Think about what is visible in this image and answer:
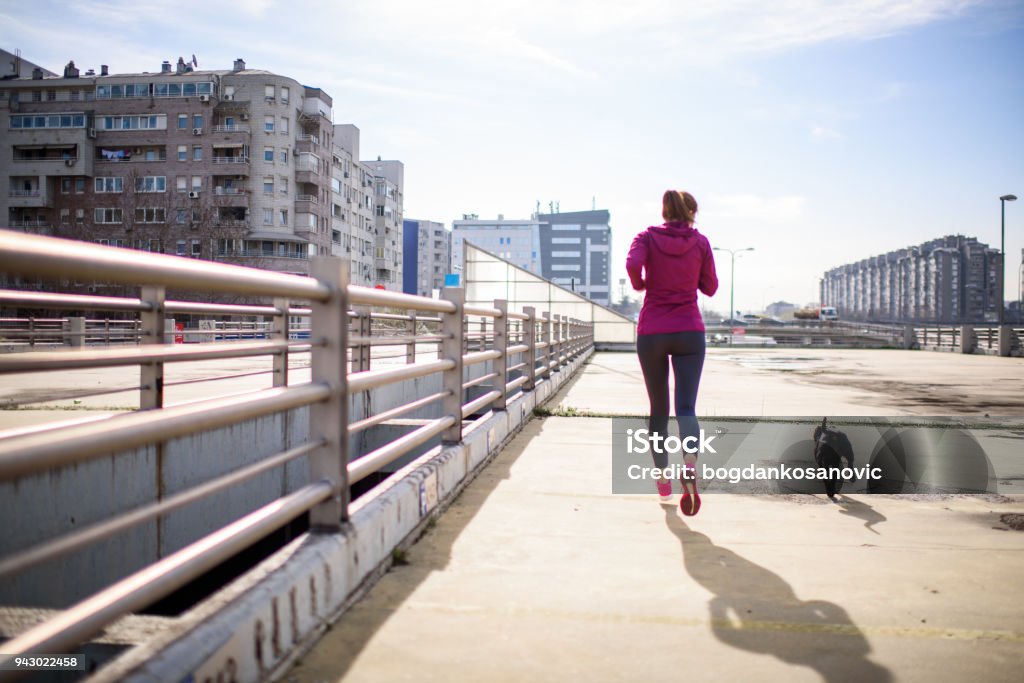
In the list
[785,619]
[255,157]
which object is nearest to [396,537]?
[785,619]

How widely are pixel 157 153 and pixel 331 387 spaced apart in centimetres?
7062

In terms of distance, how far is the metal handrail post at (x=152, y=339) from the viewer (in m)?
4.73

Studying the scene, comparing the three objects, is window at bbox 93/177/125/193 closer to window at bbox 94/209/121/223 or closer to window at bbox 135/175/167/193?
window at bbox 94/209/121/223

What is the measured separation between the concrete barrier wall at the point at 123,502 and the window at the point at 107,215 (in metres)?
66.4

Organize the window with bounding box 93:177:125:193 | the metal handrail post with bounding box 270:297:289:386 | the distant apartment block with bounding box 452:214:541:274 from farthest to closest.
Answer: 1. the distant apartment block with bounding box 452:214:541:274
2. the window with bounding box 93:177:125:193
3. the metal handrail post with bounding box 270:297:289:386

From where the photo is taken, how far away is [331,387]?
120 inches

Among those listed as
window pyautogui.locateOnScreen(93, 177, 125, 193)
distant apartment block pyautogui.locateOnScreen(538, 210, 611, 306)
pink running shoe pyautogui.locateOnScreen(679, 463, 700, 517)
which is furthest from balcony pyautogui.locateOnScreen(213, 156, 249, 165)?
distant apartment block pyautogui.locateOnScreen(538, 210, 611, 306)

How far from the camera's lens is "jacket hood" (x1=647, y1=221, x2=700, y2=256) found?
499 cm

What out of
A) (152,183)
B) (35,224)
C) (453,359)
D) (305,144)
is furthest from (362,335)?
(35,224)

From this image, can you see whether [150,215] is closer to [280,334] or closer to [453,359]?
[280,334]

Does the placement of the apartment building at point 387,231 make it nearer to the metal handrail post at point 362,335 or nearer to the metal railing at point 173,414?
the metal handrail post at point 362,335

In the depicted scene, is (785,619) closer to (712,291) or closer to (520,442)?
(712,291)

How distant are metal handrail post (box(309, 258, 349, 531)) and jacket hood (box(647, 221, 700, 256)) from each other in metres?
2.43

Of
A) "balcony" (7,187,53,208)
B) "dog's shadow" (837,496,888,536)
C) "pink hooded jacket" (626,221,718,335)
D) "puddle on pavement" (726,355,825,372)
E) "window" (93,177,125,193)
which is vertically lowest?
"dog's shadow" (837,496,888,536)
